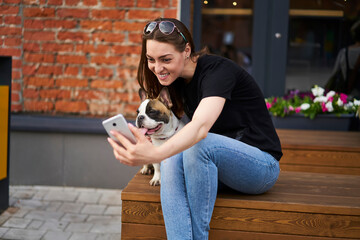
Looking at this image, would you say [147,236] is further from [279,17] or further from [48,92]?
[279,17]

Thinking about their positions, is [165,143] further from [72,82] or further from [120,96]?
[72,82]

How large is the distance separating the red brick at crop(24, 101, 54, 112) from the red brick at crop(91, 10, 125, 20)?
1.12 metres

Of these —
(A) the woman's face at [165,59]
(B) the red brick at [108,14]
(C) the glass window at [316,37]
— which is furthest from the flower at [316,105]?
(A) the woman's face at [165,59]

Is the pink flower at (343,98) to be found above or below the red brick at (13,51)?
below

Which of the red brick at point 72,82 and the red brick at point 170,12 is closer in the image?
the red brick at point 170,12

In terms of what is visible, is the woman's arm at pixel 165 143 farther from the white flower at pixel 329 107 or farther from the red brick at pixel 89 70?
the red brick at pixel 89 70

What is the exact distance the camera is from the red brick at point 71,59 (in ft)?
15.3

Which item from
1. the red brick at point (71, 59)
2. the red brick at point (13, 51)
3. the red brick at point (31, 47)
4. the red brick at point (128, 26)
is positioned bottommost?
the red brick at point (71, 59)

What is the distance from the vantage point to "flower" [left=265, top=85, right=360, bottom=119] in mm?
A: 4355

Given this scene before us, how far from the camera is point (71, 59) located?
4672 mm

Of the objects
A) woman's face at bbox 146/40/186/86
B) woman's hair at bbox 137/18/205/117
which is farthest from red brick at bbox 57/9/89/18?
woman's face at bbox 146/40/186/86

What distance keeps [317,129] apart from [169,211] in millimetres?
2638

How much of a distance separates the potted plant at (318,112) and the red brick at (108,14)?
1.84 meters

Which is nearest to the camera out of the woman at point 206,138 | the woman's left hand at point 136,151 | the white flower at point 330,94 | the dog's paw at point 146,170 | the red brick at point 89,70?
the woman's left hand at point 136,151
